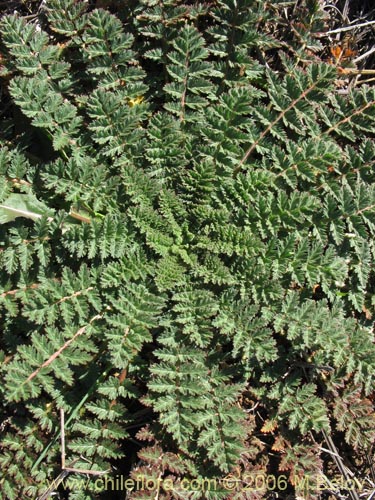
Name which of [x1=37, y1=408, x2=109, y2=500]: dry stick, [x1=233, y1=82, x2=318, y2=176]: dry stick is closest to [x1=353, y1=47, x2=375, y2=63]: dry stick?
[x1=233, y1=82, x2=318, y2=176]: dry stick

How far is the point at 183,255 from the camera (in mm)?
2926

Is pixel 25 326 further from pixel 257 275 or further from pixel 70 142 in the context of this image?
Result: pixel 257 275

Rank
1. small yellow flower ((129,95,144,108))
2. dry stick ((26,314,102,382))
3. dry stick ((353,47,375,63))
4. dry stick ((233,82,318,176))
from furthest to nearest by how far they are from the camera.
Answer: dry stick ((353,47,375,63)), small yellow flower ((129,95,144,108)), dry stick ((233,82,318,176)), dry stick ((26,314,102,382))

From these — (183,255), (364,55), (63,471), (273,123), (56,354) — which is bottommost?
(63,471)

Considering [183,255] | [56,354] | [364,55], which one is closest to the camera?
[56,354]

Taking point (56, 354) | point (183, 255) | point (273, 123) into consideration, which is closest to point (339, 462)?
point (183, 255)

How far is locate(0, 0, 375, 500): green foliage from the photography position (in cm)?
265

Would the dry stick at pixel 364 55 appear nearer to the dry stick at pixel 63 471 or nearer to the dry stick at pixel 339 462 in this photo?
the dry stick at pixel 339 462

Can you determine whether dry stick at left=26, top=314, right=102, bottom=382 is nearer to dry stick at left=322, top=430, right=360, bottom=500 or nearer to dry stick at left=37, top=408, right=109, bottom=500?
dry stick at left=37, top=408, right=109, bottom=500

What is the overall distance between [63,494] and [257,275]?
172 cm

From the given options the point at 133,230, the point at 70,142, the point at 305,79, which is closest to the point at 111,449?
the point at 133,230

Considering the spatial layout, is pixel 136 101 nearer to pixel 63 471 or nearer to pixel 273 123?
pixel 273 123

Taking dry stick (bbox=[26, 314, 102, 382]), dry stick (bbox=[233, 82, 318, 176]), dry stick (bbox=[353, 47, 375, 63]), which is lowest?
dry stick (bbox=[26, 314, 102, 382])

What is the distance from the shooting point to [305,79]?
2.88 meters
